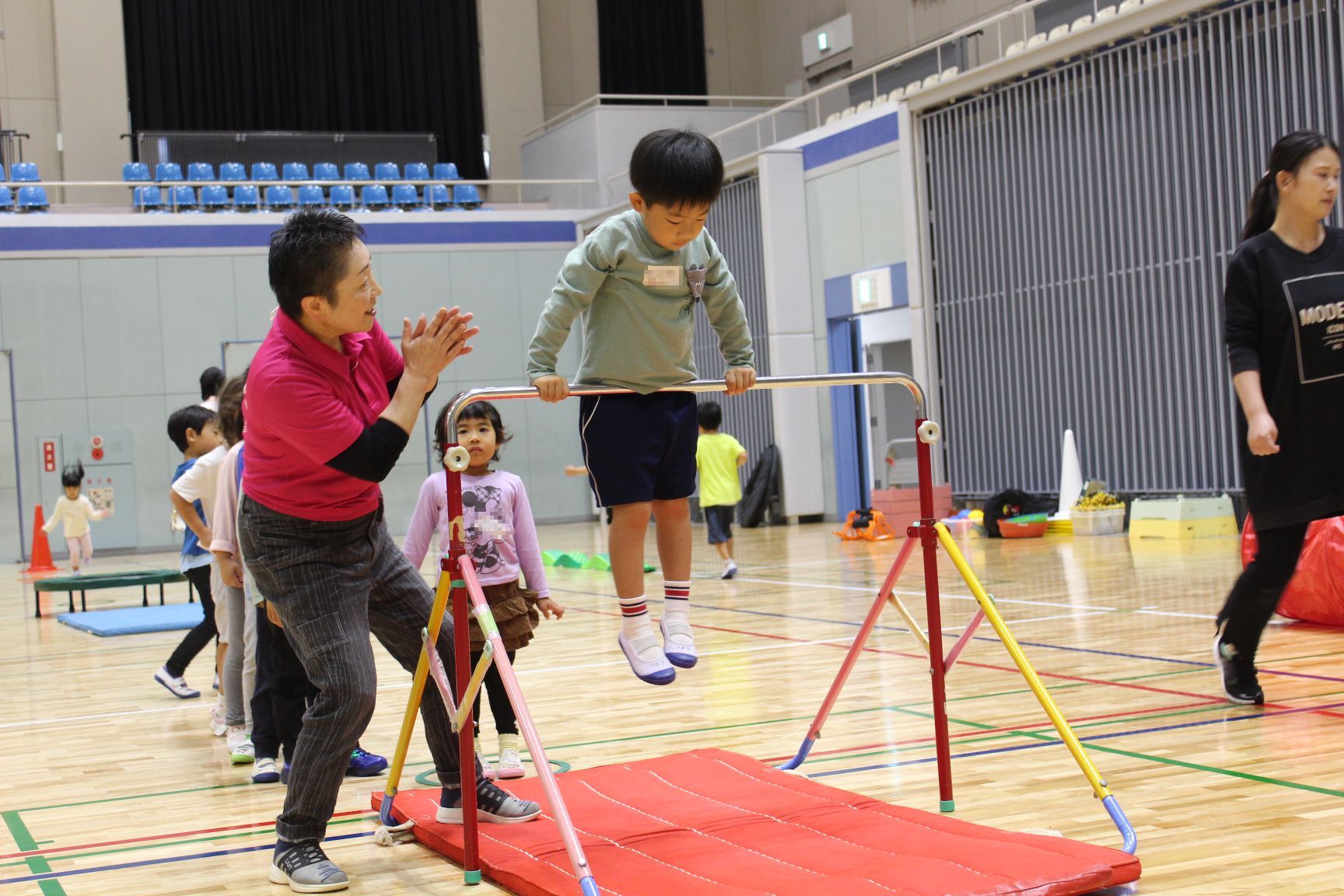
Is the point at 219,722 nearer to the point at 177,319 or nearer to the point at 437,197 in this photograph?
the point at 177,319

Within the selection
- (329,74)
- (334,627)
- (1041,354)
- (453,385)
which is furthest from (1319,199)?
(329,74)

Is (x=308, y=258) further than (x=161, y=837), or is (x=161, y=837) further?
(x=161, y=837)

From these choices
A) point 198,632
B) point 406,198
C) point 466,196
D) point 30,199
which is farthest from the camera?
point 466,196

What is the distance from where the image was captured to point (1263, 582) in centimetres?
439

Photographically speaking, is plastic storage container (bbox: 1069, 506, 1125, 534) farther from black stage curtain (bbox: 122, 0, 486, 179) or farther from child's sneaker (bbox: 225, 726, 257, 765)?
black stage curtain (bbox: 122, 0, 486, 179)

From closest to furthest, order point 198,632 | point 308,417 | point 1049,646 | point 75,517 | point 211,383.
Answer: point 308,417
point 211,383
point 1049,646
point 198,632
point 75,517

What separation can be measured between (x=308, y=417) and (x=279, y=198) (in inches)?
731

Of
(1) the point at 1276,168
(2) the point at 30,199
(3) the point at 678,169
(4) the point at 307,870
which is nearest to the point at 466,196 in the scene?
(2) the point at 30,199

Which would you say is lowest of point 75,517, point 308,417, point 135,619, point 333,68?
point 135,619

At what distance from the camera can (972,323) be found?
15227 millimetres

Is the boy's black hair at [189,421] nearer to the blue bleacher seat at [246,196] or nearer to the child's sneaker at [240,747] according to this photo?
the child's sneaker at [240,747]

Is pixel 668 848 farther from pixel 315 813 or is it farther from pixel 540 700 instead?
pixel 540 700

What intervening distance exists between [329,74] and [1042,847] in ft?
77.6

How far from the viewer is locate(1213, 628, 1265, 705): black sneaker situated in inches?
182
